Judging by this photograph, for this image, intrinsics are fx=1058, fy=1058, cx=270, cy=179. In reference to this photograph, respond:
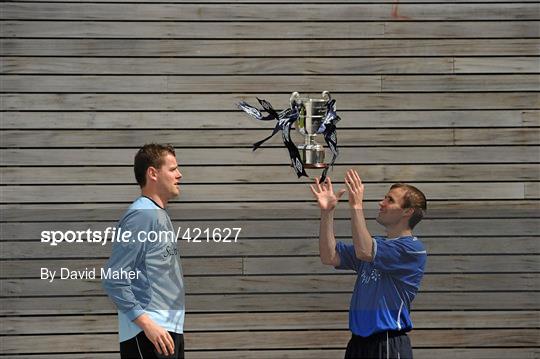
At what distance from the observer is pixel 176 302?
6.64 meters

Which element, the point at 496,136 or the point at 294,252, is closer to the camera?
the point at 294,252

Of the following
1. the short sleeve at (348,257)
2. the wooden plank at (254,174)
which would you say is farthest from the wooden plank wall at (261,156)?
the short sleeve at (348,257)

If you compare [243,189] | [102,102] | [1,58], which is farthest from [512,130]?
[1,58]

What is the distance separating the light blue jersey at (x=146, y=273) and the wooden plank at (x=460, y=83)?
2.89m

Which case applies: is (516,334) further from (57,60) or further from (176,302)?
(57,60)

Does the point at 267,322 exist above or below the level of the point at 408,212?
below

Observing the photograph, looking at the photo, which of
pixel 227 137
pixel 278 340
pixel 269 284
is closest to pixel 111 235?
pixel 227 137

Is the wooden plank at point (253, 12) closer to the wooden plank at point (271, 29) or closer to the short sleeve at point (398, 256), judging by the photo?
the wooden plank at point (271, 29)

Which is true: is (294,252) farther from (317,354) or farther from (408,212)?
(408,212)

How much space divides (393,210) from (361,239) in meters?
0.42

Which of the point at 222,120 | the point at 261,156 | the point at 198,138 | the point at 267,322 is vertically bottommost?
the point at 267,322

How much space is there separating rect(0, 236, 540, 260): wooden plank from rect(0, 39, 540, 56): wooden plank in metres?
1.46

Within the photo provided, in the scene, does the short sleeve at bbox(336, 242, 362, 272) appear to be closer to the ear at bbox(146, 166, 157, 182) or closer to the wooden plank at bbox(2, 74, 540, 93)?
the ear at bbox(146, 166, 157, 182)

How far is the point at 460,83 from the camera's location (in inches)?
348
